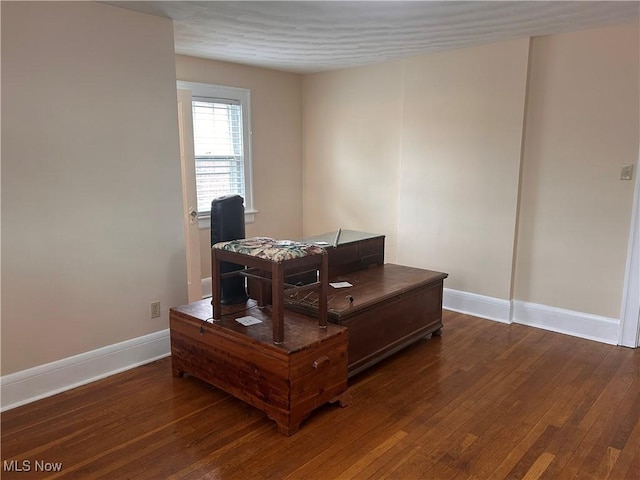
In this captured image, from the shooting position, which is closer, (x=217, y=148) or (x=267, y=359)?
(x=267, y=359)

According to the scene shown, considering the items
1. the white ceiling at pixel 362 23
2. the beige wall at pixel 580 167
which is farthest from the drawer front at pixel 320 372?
the beige wall at pixel 580 167

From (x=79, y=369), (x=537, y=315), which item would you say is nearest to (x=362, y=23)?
(x=537, y=315)

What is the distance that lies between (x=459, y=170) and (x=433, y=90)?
0.78 meters

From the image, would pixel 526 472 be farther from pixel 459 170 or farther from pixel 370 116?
pixel 370 116

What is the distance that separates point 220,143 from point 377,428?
10.7 ft

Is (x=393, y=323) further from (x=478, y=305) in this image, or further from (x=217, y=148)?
(x=217, y=148)

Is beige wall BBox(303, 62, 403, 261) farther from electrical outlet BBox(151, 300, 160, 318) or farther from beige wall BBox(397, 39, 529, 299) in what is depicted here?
electrical outlet BBox(151, 300, 160, 318)

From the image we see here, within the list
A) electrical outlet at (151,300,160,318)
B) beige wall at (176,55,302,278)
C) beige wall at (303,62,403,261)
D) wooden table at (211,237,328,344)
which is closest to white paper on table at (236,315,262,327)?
wooden table at (211,237,328,344)

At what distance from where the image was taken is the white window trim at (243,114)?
4375 mm

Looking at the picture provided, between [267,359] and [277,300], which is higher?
[277,300]

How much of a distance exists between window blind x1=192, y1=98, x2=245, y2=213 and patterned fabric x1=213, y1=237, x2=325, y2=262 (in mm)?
2104

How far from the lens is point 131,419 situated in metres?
2.54

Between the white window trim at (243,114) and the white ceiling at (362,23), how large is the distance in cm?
31

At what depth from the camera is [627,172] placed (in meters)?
3.41
